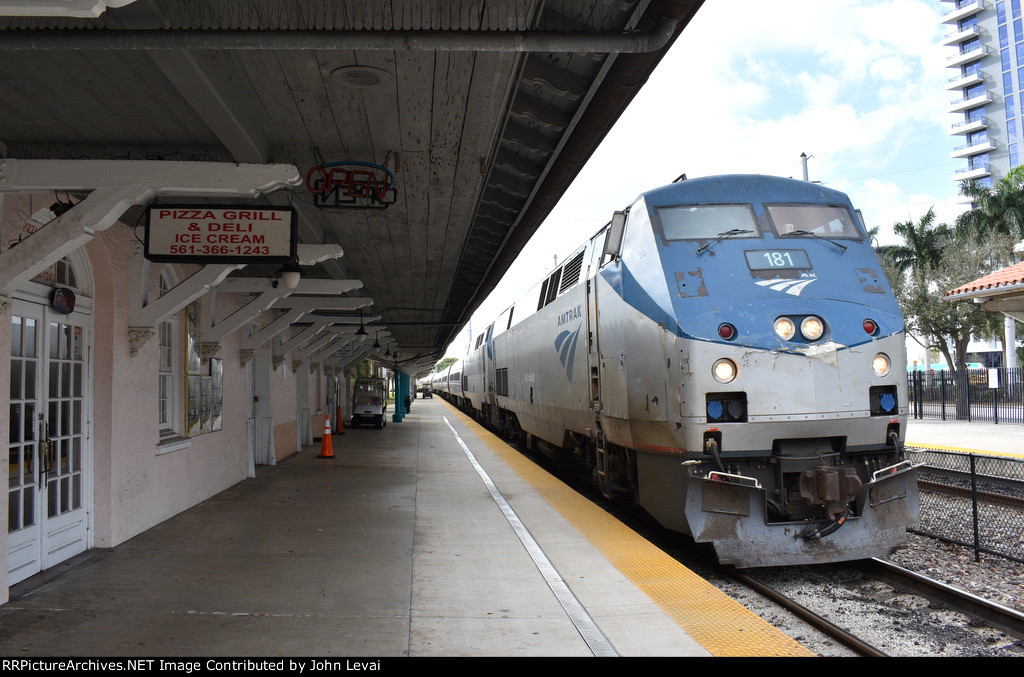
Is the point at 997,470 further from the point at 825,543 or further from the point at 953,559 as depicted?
the point at 825,543

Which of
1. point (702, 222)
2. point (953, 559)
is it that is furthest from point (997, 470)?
point (702, 222)

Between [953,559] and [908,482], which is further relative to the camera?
[953,559]

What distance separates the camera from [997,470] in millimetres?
10273

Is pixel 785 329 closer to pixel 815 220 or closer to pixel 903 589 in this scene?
pixel 815 220

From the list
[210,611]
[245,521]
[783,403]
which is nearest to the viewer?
[210,611]

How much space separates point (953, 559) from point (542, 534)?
13.0 ft

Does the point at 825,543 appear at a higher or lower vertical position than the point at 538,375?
lower

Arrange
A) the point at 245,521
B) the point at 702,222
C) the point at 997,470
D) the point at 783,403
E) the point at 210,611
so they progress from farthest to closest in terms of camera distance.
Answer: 1. the point at 997,470
2. the point at 245,521
3. the point at 702,222
4. the point at 783,403
5. the point at 210,611

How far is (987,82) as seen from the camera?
68.8 m

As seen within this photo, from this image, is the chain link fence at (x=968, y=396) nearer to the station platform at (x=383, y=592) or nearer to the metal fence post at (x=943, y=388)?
the metal fence post at (x=943, y=388)

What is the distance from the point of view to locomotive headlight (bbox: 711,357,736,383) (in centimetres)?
549

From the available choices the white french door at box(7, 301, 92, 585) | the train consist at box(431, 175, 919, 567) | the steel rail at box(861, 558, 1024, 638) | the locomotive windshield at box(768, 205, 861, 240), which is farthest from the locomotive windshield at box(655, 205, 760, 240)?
the white french door at box(7, 301, 92, 585)

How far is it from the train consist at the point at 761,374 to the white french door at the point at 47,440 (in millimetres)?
4820

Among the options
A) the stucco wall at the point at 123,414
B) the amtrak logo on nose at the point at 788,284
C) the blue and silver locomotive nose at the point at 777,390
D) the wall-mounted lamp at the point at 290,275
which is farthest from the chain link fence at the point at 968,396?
the stucco wall at the point at 123,414
